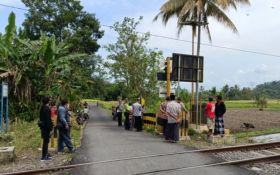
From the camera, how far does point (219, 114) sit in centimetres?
1641

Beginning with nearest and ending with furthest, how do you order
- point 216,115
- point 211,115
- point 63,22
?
point 216,115 < point 211,115 < point 63,22

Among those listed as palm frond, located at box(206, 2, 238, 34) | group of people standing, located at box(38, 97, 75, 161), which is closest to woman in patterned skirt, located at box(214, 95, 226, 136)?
group of people standing, located at box(38, 97, 75, 161)

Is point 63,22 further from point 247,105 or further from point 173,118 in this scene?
point 247,105

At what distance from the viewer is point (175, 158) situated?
11.6m

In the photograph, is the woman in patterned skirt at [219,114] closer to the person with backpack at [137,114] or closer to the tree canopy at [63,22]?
the person with backpack at [137,114]

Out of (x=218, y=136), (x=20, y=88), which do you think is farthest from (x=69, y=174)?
(x=20, y=88)

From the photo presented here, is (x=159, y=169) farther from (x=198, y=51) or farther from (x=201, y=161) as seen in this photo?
(x=198, y=51)

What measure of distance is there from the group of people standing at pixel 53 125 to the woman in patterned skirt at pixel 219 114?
20.4ft

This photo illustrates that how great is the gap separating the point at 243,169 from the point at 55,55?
16510mm

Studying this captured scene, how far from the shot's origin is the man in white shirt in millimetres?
15484

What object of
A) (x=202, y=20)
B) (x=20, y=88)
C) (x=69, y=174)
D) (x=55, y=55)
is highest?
(x=202, y=20)

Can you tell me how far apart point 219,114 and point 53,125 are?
22.8ft

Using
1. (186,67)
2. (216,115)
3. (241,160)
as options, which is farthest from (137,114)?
(241,160)

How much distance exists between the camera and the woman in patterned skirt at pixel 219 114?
53.4ft
